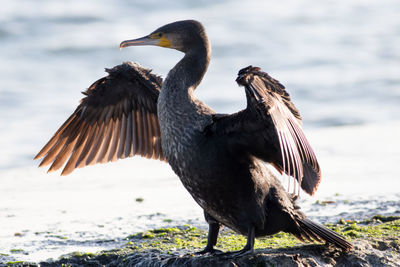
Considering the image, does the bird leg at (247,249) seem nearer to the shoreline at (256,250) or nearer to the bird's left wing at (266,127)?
the shoreline at (256,250)

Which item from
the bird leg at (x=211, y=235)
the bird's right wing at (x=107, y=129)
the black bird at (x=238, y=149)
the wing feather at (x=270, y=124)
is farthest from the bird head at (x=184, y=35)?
the bird leg at (x=211, y=235)

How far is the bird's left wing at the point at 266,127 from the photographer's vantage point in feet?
13.8

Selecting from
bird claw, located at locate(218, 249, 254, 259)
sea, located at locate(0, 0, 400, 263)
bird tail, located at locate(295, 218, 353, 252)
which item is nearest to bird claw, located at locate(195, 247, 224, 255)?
bird claw, located at locate(218, 249, 254, 259)

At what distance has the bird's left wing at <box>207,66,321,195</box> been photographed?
166 inches

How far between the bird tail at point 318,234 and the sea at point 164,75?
141 centimetres

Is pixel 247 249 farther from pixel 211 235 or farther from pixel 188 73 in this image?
pixel 188 73

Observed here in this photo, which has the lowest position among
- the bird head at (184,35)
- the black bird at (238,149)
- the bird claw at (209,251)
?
the bird claw at (209,251)

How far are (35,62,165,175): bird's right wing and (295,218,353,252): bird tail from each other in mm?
1729

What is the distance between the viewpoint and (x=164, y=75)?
39.7 feet

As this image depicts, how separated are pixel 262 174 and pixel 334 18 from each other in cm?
1211

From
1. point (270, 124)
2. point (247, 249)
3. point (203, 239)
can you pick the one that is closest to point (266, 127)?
point (270, 124)

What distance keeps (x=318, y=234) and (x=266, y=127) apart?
2.99 ft

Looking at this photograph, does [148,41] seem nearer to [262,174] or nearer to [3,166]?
[262,174]

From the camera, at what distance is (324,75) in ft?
42.3
